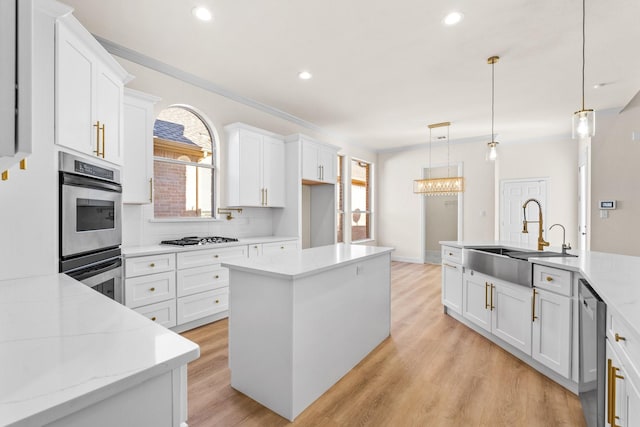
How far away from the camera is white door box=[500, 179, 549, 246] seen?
20.9ft

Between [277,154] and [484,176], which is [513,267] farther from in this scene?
[484,176]

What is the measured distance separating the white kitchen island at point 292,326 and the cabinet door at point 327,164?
2899mm

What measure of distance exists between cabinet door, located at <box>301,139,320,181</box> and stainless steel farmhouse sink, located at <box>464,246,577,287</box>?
2.55 m

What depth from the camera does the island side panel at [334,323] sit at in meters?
1.88

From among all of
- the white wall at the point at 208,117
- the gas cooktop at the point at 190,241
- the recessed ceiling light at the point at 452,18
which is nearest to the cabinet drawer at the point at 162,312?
the gas cooktop at the point at 190,241

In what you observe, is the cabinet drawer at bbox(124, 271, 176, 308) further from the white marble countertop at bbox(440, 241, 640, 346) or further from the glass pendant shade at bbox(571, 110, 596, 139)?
the glass pendant shade at bbox(571, 110, 596, 139)

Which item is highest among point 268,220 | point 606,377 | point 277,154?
point 277,154

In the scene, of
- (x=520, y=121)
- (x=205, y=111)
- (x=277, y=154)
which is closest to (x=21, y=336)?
(x=205, y=111)

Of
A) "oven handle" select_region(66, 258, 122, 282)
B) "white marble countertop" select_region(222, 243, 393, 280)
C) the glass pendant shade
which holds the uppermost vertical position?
the glass pendant shade

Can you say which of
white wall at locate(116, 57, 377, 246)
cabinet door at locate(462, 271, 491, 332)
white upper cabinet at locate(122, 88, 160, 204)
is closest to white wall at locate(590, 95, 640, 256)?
cabinet door at locate(462, 271, 491, 332)

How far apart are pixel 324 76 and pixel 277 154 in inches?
53.0

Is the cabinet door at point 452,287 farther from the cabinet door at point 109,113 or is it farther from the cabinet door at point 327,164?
the cabinet door at point 109,113

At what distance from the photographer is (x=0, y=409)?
480mm

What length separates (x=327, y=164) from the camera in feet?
17.3
